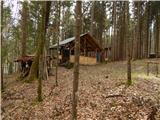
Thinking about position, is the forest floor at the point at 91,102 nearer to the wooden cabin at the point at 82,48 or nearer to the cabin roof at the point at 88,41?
the wooden cabin at the point at 82,48

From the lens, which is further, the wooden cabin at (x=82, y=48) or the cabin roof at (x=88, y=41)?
the cabin roof at (x=88, y=41)

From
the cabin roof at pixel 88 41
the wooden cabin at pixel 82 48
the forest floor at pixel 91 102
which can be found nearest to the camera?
the forest floor at pixel 91 102

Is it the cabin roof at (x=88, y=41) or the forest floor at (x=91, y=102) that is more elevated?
the cabin roof at (x=88, y=41)

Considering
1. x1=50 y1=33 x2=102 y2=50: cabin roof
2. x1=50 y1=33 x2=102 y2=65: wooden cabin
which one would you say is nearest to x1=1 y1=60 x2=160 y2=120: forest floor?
x1=50 y1=33 x2=102 y2=65: wooden cabin

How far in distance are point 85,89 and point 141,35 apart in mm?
29012

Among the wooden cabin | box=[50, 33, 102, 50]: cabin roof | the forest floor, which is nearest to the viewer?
the forest floor

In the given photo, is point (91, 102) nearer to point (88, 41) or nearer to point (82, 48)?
point (88, 41)

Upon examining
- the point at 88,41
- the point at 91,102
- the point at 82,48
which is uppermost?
the point at 88,41

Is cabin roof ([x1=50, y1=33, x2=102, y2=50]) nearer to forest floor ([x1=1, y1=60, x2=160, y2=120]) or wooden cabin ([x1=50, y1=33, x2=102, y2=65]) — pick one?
wooden cabin ([x1=50, y1=33, x2=102, y2=65])

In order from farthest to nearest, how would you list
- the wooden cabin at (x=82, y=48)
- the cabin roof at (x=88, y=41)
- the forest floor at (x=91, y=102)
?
the cabin roof at (x=88, y=41), the wooden cabin at (x=82, y=48), the forest floor at (x=91, y=102)

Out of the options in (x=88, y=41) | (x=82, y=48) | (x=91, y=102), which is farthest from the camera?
(x=82, y=48)

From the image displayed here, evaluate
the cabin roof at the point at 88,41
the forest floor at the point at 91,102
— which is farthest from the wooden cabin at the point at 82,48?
the forest floor at the point at 91,102

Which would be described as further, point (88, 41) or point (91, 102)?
point (88, 41)

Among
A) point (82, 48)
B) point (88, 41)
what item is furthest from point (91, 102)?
point (82, 48)
